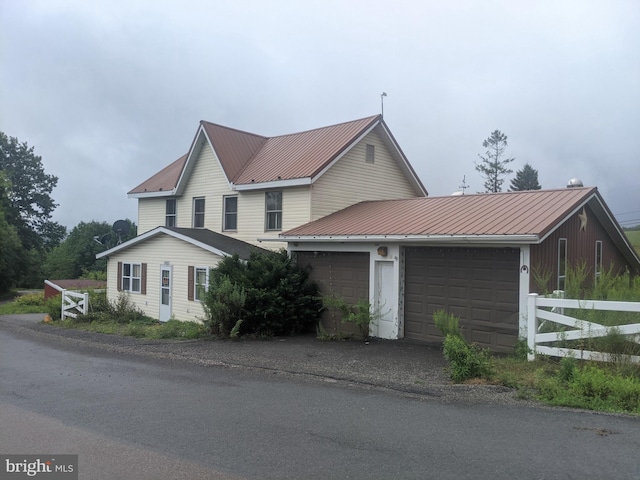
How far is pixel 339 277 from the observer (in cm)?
1564

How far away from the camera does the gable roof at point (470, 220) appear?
12.0 metres

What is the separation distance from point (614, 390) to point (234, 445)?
Answer: 17.4 ft

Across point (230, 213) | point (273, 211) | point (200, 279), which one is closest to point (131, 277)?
point (200, 279)

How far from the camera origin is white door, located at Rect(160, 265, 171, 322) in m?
19.4

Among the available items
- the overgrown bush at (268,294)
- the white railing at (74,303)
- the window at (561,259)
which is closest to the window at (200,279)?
the overgrown bush at (268,294)

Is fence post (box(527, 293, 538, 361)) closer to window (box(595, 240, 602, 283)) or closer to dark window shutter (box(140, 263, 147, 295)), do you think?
window (box(595, 240, 602, 283))

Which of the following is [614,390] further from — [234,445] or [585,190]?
[585,190]

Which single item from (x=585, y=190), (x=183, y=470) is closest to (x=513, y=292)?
(x=585, y=190)

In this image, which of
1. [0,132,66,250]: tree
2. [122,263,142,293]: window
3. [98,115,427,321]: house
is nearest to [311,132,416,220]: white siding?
[98,115,427,321]: house

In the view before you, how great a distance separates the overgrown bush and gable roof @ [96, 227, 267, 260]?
1.10 meters

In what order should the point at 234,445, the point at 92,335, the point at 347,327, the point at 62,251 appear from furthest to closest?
the point at 62,251
the point at 92,335
the point at 347,327
the point at 234,445

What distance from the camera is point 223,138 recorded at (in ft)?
72.4

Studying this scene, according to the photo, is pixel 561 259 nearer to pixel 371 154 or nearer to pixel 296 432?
pixel 371 154

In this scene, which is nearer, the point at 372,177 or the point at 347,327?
the point at 347,327
